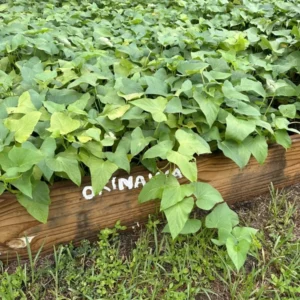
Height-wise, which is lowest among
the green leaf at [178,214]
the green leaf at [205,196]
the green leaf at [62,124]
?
the green leaf at [205,196]

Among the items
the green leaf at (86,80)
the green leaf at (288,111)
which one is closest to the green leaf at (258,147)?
the green leaf at (288,111)

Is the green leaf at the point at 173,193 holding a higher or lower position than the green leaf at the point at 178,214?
higher

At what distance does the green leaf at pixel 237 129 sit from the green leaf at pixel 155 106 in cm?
→ 28

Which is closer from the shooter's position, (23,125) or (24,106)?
(23,125)

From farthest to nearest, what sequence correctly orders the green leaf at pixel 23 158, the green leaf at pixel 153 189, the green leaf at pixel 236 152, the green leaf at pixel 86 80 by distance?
the green leaf at pixel 86 80, the green leaf at pixel 236 152, the green leaf at pixel 153 189, the green leaf at pixel 23 158

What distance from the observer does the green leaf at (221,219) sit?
152 centimetres

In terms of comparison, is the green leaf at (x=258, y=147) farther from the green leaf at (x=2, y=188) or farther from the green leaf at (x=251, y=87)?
the green leaf at (x=2, y=188)

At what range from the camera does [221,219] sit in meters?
1.53

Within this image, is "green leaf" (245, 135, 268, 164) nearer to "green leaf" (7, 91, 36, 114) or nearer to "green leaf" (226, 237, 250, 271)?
"green leaf" (226, 237, 250, 271)

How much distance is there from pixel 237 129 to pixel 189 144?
24 centimetres

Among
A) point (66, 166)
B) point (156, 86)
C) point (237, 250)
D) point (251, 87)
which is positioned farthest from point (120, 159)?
point (251, 87)

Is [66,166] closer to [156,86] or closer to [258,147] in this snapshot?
[156,86]

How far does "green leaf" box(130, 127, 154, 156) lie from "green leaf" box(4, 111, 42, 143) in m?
0.37

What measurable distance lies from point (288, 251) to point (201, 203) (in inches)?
18.4
